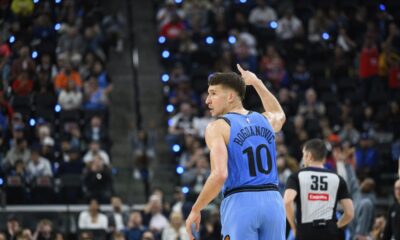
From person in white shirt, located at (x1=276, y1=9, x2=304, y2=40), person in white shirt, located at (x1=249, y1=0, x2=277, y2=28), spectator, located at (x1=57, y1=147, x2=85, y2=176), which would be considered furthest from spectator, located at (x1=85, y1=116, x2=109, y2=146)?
person in white shirt, located at (x1=276, y1=9, x2=304, y2=40)

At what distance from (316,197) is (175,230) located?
18.8 feet

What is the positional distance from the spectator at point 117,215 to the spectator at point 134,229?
1.11 feet

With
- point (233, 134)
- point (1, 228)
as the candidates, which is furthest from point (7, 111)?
point (233, 134)

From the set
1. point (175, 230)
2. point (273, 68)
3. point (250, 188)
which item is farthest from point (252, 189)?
point (273, 68)

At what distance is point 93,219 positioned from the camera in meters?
16.2

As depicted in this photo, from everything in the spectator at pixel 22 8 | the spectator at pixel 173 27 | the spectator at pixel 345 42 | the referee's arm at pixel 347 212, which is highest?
the spectator at pixel 22 8

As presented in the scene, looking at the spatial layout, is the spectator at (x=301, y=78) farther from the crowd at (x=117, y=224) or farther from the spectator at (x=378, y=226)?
the spectator at (x=378, y=226)

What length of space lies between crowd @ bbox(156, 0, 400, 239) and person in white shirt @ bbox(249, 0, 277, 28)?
2cm

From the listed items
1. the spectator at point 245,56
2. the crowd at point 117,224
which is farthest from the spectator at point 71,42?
the crowd at point 117,224

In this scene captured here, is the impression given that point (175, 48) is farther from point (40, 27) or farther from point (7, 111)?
point (7, 111)

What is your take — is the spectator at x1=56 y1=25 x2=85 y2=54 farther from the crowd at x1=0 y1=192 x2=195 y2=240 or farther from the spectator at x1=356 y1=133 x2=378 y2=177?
the spectator at x1=356 y1=133 x2=378 y2=177

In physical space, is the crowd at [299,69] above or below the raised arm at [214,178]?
above

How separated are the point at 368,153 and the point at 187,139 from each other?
11.6 ft

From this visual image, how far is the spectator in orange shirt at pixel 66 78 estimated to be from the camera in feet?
66.0
